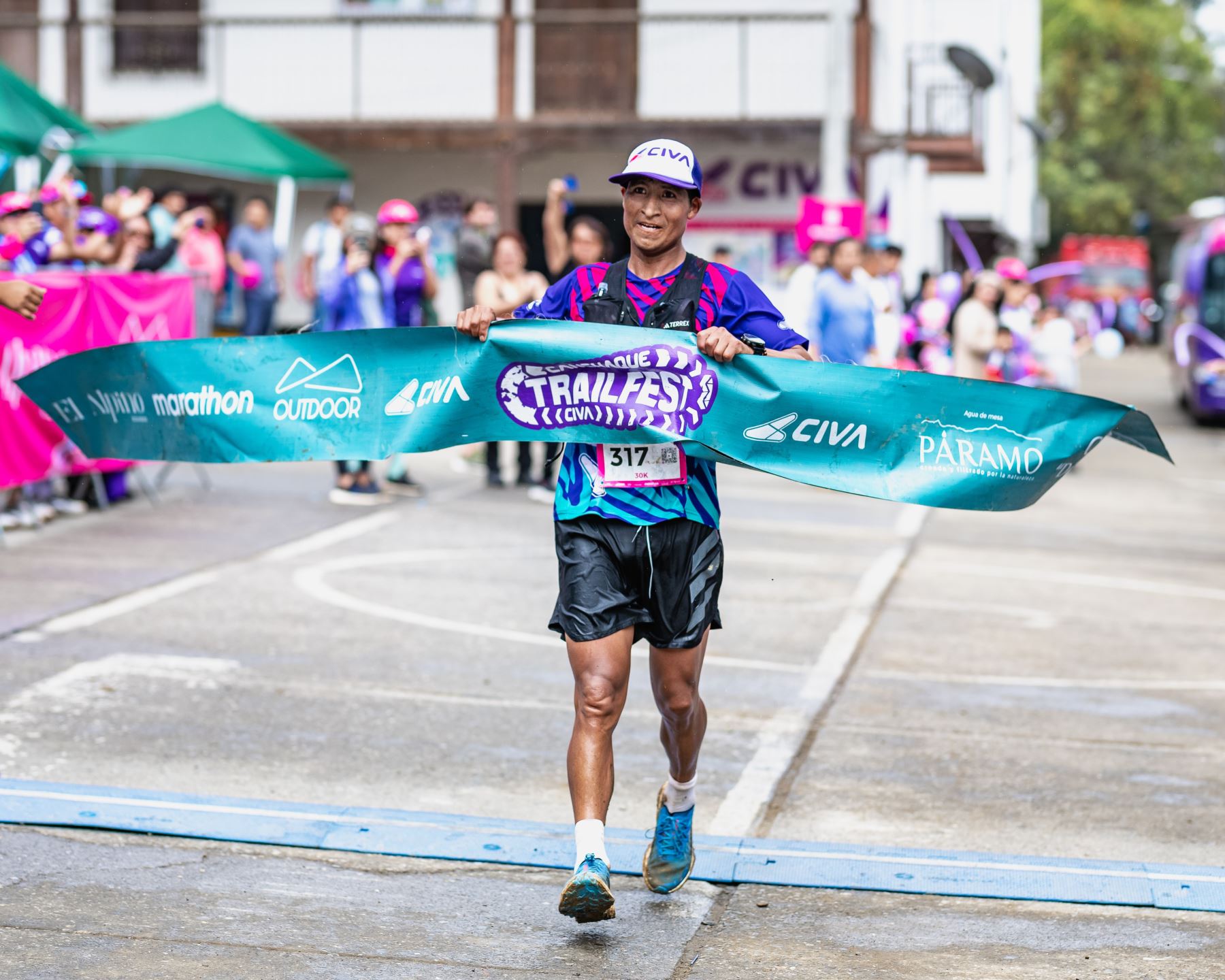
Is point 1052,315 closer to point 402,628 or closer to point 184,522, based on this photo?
point 184,522

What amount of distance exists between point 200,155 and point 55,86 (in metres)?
8.64

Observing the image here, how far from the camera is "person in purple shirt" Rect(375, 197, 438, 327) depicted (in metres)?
13.6

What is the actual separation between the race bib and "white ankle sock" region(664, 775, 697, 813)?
78 centimetres

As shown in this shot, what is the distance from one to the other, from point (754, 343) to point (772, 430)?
27cm

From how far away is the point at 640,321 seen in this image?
5.05 metres

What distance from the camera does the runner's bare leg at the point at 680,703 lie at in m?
4.91

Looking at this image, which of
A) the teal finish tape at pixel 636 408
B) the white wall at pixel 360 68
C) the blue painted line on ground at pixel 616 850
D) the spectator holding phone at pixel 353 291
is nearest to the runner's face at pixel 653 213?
the teal finish tape at pixel 636 408

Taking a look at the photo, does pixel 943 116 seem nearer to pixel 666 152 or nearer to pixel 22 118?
pixel 22 118

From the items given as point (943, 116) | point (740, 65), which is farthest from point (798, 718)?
point (943, 116)

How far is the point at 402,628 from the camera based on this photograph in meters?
8.83

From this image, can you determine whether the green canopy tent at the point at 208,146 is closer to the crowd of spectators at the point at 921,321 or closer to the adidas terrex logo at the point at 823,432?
the crowd of spectators at the point at 921,321

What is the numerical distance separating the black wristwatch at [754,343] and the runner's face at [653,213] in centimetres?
32

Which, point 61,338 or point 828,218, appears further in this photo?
point 828,218

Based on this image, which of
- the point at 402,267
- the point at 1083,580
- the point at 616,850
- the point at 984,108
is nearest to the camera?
the point at 616,850
